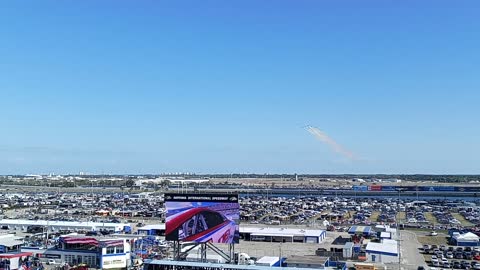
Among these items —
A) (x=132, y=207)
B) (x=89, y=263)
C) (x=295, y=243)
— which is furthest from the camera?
(x=132, y=207)

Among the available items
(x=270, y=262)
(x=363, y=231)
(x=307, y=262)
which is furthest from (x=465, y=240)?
(x=270, y=262)

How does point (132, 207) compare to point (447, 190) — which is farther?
point (447, 190)

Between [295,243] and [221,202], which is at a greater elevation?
[221,202]

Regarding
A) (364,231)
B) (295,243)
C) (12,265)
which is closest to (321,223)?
(364,231)

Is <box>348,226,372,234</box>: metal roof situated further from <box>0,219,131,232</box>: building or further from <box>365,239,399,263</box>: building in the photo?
<box>0,219,131,232</box>: building

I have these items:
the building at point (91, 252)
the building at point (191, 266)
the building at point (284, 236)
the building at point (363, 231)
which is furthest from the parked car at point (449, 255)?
the building at point (91, 252)

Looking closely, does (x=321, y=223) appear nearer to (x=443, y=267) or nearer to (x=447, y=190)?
(x=443, y=267)
